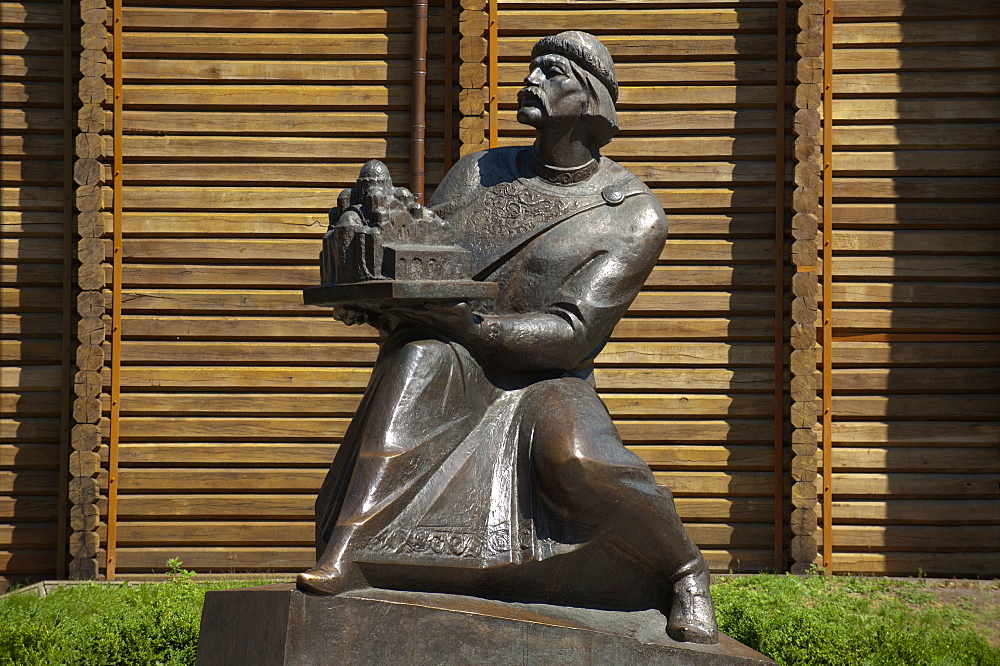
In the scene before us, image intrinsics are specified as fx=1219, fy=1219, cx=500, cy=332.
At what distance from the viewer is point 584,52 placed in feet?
12.1

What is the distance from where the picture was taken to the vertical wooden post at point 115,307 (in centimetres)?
810

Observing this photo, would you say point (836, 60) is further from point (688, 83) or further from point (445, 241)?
point (445, 241)

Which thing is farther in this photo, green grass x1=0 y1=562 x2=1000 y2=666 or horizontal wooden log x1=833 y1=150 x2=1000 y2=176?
horizontal wooden log x1=833 y1=150 x2=1000 y2=176

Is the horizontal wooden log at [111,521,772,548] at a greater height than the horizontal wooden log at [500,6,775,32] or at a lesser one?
lesser


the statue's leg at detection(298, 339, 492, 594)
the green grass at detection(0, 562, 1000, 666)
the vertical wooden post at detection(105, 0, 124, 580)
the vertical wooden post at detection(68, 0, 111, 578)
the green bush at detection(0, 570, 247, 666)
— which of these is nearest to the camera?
the statue's leg at detection(298, 339, 492, 594)

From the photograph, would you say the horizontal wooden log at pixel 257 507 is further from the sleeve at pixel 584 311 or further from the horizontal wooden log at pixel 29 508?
the sleeve at pixel 584 311

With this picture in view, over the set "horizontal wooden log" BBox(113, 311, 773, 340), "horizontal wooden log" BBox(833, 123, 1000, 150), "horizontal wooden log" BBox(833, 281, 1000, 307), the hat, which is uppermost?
"horizontal wooden log" BBox(833, 123, 1000, 150)

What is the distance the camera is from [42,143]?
27.4ft

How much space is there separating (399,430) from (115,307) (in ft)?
17.5

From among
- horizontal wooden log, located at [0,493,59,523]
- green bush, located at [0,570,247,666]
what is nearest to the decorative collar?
green bush, located at [0,570,247,666]

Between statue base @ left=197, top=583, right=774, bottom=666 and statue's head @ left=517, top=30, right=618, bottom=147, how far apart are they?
1.46 m

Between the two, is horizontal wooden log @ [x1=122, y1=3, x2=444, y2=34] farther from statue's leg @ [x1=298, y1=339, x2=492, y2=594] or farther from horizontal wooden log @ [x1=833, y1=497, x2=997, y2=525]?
statue's leg @ [x1=298, y1=339, x2=492, y2=594]

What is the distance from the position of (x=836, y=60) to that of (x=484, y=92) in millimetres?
2385

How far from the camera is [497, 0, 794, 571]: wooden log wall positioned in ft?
26.6
